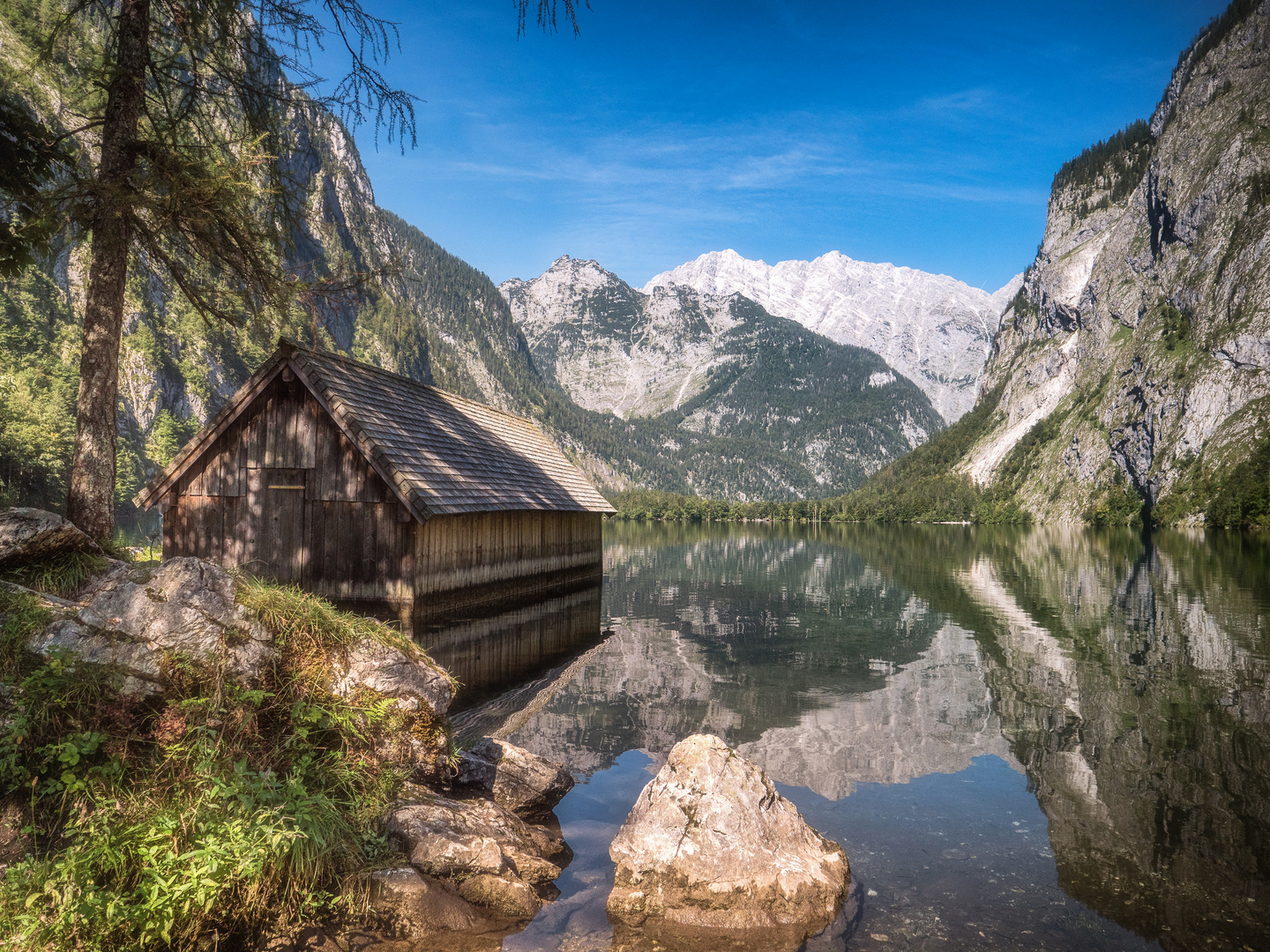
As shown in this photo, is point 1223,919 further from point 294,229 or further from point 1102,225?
point 1102,225

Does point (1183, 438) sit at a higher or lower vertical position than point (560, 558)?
higher

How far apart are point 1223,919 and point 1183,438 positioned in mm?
140624

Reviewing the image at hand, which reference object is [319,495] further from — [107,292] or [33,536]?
[33,536]

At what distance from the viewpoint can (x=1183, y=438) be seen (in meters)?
119

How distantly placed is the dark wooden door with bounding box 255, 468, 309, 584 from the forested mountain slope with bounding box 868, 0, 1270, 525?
4041 inches

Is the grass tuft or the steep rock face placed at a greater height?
the steep rock face

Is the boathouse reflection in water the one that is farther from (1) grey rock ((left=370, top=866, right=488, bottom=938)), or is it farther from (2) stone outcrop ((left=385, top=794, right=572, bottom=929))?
(1) grey rock ((left=370, top=866, right=488, bottom=938))

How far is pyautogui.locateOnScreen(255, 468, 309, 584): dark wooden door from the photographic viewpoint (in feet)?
59.0

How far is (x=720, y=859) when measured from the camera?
645cm

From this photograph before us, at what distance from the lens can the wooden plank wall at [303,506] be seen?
58.3ft

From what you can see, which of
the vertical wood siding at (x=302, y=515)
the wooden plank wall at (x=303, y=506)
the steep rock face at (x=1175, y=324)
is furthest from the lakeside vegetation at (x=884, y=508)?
the wooden plank wall at (x=303, y=506)

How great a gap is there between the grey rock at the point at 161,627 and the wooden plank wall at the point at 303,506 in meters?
10.5

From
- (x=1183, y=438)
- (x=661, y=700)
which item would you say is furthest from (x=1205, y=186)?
(x=661, y=700)

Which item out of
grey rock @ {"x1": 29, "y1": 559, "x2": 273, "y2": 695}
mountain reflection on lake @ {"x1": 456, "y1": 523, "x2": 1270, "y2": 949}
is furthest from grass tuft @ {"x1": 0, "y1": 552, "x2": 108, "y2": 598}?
mountain reflection on lake @ {"x1": 456, "y1": 523, "x2": 1270, "y2": 949}
